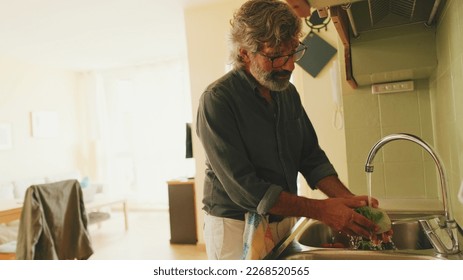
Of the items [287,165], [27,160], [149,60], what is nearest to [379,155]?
[287,165]

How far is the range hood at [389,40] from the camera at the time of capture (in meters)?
0.98

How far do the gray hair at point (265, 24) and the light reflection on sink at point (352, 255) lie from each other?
0.42 m

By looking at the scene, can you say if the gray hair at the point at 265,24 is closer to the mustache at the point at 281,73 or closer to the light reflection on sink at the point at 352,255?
the mustache at the point at 281,73

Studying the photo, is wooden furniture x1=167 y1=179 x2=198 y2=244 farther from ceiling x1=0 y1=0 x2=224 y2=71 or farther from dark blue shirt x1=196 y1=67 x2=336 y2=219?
dark blue shirt x1=196 y1=67 x2=336 y2=219

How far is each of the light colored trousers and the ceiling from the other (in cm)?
156

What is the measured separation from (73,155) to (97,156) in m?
0.27

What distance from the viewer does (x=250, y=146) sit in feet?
2.66

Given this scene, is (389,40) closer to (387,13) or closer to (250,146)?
(387,13)

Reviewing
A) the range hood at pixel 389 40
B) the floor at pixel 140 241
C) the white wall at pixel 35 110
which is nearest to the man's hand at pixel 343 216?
the range hood at pixel 389 40

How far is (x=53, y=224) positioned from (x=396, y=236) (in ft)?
5.14

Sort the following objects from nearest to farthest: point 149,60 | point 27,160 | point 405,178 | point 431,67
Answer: point 431,67, point 405,178, point 27,160, point 149,60

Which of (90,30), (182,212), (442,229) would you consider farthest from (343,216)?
(90,30)

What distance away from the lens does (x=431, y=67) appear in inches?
40.4
